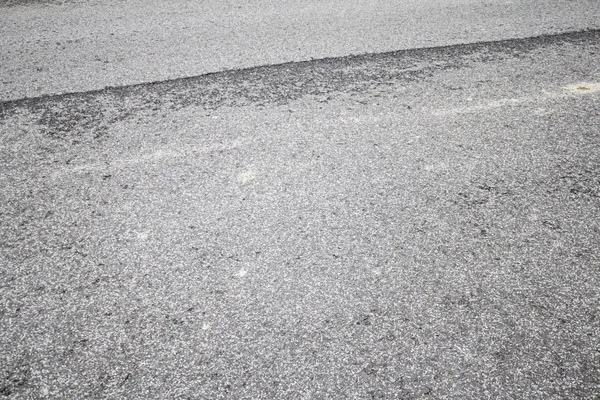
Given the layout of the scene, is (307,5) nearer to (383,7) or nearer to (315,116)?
(383,7)

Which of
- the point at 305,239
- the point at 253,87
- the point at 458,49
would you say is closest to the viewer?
the point at 305,239

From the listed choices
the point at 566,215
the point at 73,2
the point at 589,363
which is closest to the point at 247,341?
the point at 589,363

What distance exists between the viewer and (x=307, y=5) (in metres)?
5.87

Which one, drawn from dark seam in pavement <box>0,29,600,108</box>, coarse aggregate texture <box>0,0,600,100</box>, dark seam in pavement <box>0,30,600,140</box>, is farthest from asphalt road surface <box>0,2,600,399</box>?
coarse aggregate texture <box>0,0,600,100</box>

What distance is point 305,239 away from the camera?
2.37 metres

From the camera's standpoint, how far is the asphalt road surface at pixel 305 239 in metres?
1.76

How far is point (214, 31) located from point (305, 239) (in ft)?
12.3

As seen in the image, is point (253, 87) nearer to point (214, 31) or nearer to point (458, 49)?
point (214, 31)

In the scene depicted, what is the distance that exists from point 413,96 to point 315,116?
0.94 meters

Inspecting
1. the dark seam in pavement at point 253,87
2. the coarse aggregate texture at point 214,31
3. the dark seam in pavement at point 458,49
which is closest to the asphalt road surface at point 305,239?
the dark seam in pavement at point 253,87

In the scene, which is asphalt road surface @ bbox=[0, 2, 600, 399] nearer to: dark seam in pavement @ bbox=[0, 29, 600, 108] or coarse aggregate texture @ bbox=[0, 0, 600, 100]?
dark seam in pavement @ bbox=[0, 29, 600, 108]

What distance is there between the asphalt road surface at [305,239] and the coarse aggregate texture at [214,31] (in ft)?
1.76

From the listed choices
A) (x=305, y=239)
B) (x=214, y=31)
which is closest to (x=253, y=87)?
(x=214, y=31)

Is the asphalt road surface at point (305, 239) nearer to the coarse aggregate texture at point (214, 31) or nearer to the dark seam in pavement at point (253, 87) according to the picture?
the dark seam in pavement at point (253, 87)
